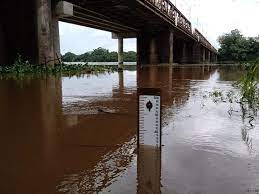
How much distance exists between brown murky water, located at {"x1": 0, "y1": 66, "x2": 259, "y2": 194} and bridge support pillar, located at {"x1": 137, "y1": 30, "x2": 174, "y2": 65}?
31698 mm

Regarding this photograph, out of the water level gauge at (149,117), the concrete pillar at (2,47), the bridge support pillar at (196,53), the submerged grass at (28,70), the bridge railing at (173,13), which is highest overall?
the bridge railing at (173,13)

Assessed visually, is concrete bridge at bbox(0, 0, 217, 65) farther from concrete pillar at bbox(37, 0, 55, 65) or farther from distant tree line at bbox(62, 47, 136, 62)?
distant tree line at bbox(62, 47, 136, 62)

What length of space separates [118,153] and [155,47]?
118 ft

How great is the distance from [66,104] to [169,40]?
3175cm

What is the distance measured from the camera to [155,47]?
39281 millimetres

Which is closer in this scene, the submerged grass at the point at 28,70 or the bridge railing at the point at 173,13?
the submerged grass at the point at 28,70

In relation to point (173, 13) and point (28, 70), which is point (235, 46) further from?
point (28, 70)

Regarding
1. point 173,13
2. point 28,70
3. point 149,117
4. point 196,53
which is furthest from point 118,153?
point 196,53

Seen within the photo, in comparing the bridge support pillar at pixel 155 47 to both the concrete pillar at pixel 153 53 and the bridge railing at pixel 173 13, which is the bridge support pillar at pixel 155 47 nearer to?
the concrete pillar at pixel 153 53

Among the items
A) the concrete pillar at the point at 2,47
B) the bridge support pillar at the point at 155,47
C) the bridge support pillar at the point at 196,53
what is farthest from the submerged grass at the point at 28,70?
the bridge support pillar at the point at 196,53

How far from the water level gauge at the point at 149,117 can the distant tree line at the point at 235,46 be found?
7020 cm

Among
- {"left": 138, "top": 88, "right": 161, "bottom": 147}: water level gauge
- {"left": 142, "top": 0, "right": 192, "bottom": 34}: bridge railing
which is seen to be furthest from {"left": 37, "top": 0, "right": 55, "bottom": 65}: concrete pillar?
{"left": 138, "top": 88, "right": 161, "bottom": 147}: water level gauge

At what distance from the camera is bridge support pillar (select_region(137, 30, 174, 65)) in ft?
124

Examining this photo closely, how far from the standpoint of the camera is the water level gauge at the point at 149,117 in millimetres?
2426
